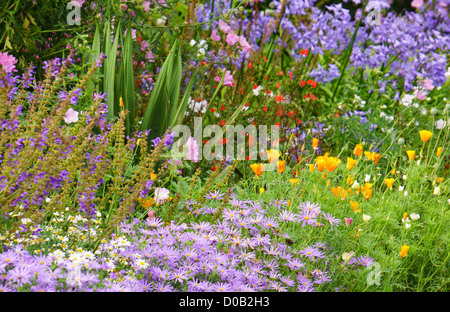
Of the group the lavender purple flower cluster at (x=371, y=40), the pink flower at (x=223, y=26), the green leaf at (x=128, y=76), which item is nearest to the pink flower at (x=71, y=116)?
the green leaf at (x=128, y=76)

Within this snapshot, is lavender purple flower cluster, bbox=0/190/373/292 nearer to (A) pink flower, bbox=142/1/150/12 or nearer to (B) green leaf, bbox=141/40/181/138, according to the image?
(B) green leaf, bbox=141/40/181/138

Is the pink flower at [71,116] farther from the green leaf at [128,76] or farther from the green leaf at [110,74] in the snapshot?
the green leaf at [128,76]

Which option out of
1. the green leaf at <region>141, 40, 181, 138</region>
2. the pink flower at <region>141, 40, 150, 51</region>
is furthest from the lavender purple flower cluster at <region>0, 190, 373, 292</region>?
the pink flower at <region>141, 40, 150, 51</region>

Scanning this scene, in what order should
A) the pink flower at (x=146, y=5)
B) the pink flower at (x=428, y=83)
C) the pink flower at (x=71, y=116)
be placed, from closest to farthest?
the pink flower at (x=71, y=116) < the pink flower at (x=146, y=5) < the pink flower at (x=428, y=83)

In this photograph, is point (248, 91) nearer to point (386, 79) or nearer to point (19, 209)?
point (386, 79)

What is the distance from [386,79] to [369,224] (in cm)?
214

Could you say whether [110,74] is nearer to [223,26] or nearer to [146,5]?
[146,5]

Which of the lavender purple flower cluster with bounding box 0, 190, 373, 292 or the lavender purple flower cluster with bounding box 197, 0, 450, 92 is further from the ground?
the lavender purple flower cluster with bounding box 197, 0, 450, 92

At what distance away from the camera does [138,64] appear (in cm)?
347

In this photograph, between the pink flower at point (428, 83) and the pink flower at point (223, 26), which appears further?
the pink flower at point (428, 83)

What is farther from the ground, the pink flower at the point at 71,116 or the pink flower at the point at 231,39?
the pink flower at the point at 231,39

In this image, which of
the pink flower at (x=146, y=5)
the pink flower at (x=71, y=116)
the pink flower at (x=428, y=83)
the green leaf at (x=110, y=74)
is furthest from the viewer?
the pink flower at (x=428, y=83)

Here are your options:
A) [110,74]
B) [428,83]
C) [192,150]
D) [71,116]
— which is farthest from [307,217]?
[428,83]
